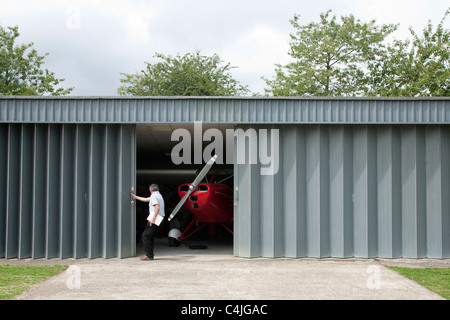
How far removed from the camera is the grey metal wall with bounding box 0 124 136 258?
956 centimetres

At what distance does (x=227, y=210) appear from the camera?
12.4 m

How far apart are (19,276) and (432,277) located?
21.2ft

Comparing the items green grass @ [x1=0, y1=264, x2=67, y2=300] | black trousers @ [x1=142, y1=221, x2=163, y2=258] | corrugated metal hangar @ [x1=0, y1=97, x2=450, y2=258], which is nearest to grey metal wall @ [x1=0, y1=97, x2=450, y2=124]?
corrugated metal hangar @ [x1=0, y1=97, x2=450, y2=258]

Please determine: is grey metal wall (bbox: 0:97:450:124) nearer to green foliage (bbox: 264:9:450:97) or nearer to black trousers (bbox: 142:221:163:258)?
black trousers (bbox: 142:221:163:258)

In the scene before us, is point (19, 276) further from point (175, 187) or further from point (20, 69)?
point (20, 69)

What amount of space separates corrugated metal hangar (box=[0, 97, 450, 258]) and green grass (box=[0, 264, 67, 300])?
3.88 ft

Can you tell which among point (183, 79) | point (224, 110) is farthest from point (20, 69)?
point (224, 110)

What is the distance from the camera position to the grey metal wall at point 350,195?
9688 mm

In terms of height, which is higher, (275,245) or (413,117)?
(413,117)

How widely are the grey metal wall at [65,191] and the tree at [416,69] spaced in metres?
25.0

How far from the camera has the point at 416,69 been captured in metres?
32.4

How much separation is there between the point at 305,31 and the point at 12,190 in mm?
31945
